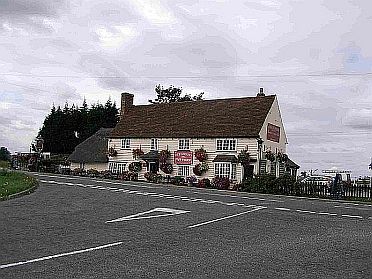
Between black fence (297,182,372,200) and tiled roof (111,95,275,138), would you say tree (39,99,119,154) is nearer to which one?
tiled roof (111,95,275,138)

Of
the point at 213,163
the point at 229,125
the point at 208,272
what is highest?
the point at 229,125

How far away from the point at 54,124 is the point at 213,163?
47.9 m

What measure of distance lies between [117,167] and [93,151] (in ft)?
22.2

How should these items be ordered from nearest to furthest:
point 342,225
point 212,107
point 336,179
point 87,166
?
point 342,225 < point 336,179 < point 212,107 < point 87,166

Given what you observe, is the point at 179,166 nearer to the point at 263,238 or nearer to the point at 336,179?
the point at 336,179

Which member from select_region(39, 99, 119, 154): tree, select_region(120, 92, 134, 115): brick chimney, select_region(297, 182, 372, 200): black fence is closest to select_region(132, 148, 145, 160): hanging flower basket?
select_region(120, 92, 134, 115): brick chimney

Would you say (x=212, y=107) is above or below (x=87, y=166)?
above

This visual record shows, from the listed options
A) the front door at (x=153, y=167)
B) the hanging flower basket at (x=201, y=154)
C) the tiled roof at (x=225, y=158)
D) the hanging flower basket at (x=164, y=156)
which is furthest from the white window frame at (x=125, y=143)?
the tiled roof at (x=225, y=158)

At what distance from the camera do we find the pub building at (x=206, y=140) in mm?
43844

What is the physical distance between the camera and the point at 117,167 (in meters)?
54.1

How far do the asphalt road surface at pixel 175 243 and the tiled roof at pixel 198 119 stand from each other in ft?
86.4

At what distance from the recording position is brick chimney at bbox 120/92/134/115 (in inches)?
2339

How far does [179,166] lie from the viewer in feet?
158

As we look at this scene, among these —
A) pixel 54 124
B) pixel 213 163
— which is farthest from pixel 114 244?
pixel 54 124
